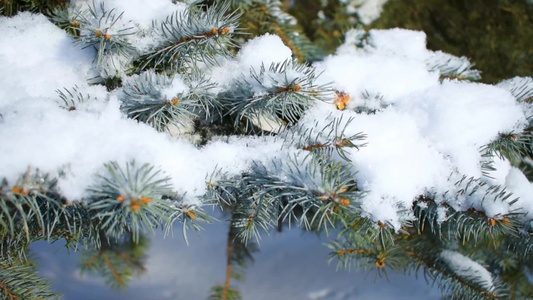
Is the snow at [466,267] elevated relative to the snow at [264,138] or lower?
lower

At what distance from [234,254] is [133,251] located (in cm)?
50

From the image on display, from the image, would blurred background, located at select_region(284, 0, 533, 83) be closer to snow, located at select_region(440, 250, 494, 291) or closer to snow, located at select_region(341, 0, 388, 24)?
snow, located at select_region(341, 0, 388, 24)

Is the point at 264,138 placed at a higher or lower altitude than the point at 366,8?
lower

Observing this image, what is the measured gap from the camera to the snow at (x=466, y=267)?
1.18 meters

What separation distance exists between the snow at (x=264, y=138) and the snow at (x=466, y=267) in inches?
13.6

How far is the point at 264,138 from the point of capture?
875 millimetres

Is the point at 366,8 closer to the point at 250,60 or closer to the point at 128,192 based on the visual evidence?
the point at 250,60

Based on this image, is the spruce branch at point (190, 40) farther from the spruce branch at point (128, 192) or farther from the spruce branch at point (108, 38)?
the spruce branch at point (128, 192)

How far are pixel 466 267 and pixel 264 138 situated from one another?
0.86 m

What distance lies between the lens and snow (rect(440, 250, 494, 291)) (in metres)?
1.18

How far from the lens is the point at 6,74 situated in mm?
812

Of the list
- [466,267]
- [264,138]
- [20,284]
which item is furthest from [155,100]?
[466,267]

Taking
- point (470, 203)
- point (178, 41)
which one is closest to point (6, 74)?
point (178, 41)

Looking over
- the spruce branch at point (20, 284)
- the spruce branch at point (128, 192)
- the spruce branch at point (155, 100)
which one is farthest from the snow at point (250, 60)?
the spruce branch at point (20, 284)
